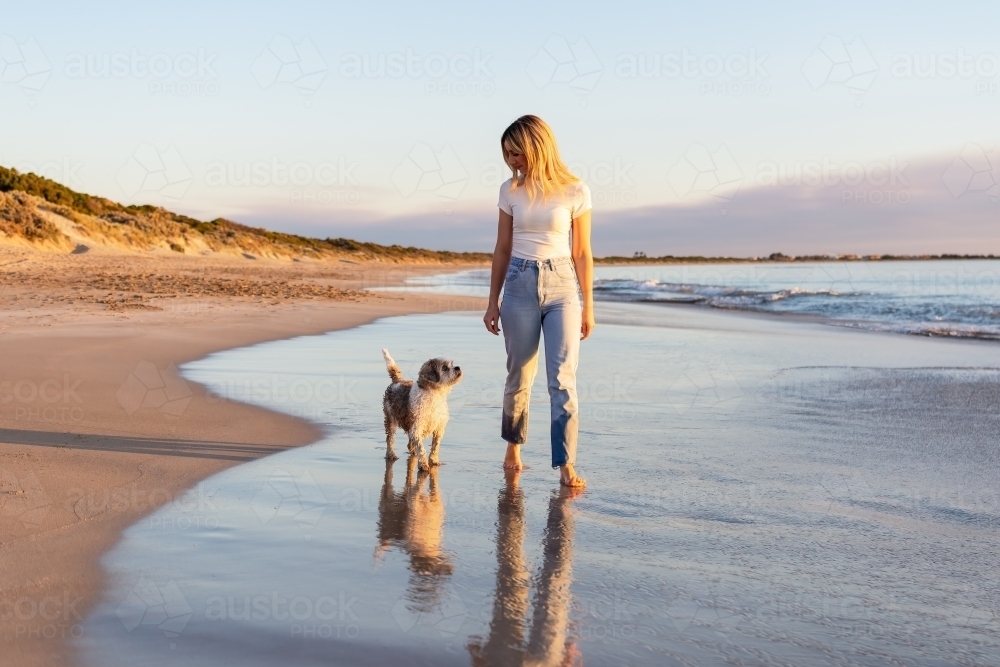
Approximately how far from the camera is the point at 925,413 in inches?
281

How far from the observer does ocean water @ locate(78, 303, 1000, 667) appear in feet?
9.46

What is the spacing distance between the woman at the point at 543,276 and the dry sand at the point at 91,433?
1639 mm

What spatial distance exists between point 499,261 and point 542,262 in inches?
14.3

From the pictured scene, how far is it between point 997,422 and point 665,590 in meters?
4.59

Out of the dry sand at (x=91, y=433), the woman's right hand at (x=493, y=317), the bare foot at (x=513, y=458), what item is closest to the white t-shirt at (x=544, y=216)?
the woman's right hand at (x=493, y=317)

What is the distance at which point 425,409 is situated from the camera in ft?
18.1

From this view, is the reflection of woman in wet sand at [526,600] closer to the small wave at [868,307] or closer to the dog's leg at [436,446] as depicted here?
the dog's leg at [436,446]

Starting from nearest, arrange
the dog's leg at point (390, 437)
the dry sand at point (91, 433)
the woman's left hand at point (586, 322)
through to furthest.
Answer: the dry sand at point (91, 433) → the woman's left hand at point (586, 322) → the dog's leg at point (390, 437)

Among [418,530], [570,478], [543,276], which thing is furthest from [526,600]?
[543,276]

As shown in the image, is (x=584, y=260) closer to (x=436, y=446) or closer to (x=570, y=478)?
(x=570, y=478)

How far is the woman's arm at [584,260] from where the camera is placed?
520 centimetres

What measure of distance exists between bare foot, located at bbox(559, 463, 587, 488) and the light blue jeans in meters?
0.20

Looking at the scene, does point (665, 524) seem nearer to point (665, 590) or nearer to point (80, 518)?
point (665, 590)

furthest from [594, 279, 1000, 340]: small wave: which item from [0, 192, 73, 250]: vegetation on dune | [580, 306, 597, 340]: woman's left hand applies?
[0, 192, 73, 250]: vegetation on dune
